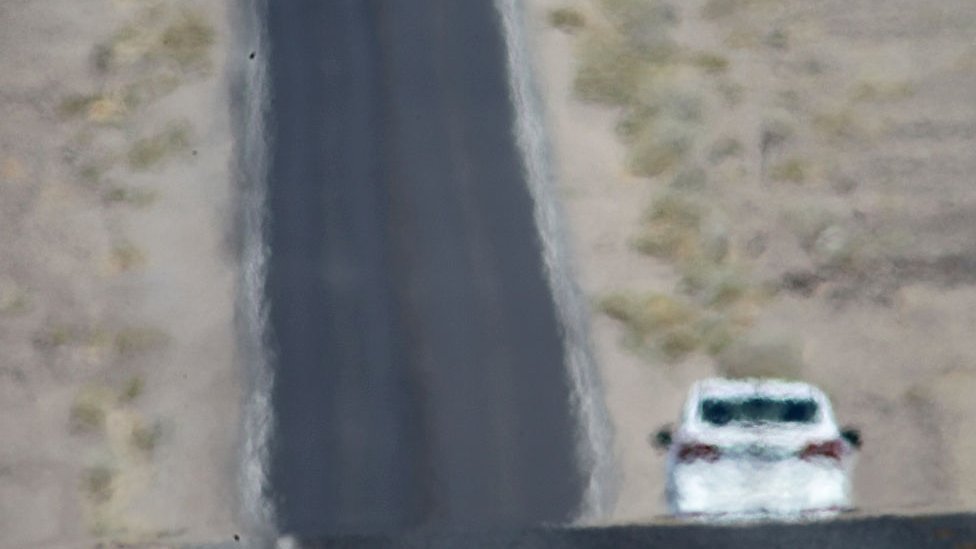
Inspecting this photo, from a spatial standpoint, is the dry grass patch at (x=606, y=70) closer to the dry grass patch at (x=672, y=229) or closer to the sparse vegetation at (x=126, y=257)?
the dry grass patch at (x=672, y=229)

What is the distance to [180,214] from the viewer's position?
36719 millimetres

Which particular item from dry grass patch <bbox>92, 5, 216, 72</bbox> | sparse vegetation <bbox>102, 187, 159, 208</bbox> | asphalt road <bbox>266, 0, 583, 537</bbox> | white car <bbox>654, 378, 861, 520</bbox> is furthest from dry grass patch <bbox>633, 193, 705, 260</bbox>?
dry grass patch <bbox>92, 5, 216, 72</bbox>

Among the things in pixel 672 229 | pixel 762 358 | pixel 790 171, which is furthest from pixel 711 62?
pixel 762 358

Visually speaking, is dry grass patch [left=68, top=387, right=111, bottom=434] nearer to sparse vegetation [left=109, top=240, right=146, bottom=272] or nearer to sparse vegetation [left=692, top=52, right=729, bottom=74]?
sparse vegetation [left=109, top=240, right=146, bottom=272]

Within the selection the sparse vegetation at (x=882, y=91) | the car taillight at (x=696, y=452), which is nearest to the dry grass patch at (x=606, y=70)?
the sparse vegetation at (x=882, y=91)

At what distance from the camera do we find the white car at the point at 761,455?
83.7 feet

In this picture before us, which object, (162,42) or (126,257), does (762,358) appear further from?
(162,42)

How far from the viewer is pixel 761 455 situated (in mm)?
25469

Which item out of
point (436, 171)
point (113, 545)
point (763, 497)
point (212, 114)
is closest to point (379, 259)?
point (436, 171)

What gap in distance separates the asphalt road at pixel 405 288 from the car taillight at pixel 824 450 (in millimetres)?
4703

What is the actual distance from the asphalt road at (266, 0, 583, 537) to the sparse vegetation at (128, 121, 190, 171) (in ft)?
6.10

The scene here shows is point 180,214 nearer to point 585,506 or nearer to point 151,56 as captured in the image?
point 151,56

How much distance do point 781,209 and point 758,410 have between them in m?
10.8

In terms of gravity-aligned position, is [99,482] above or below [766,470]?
above
